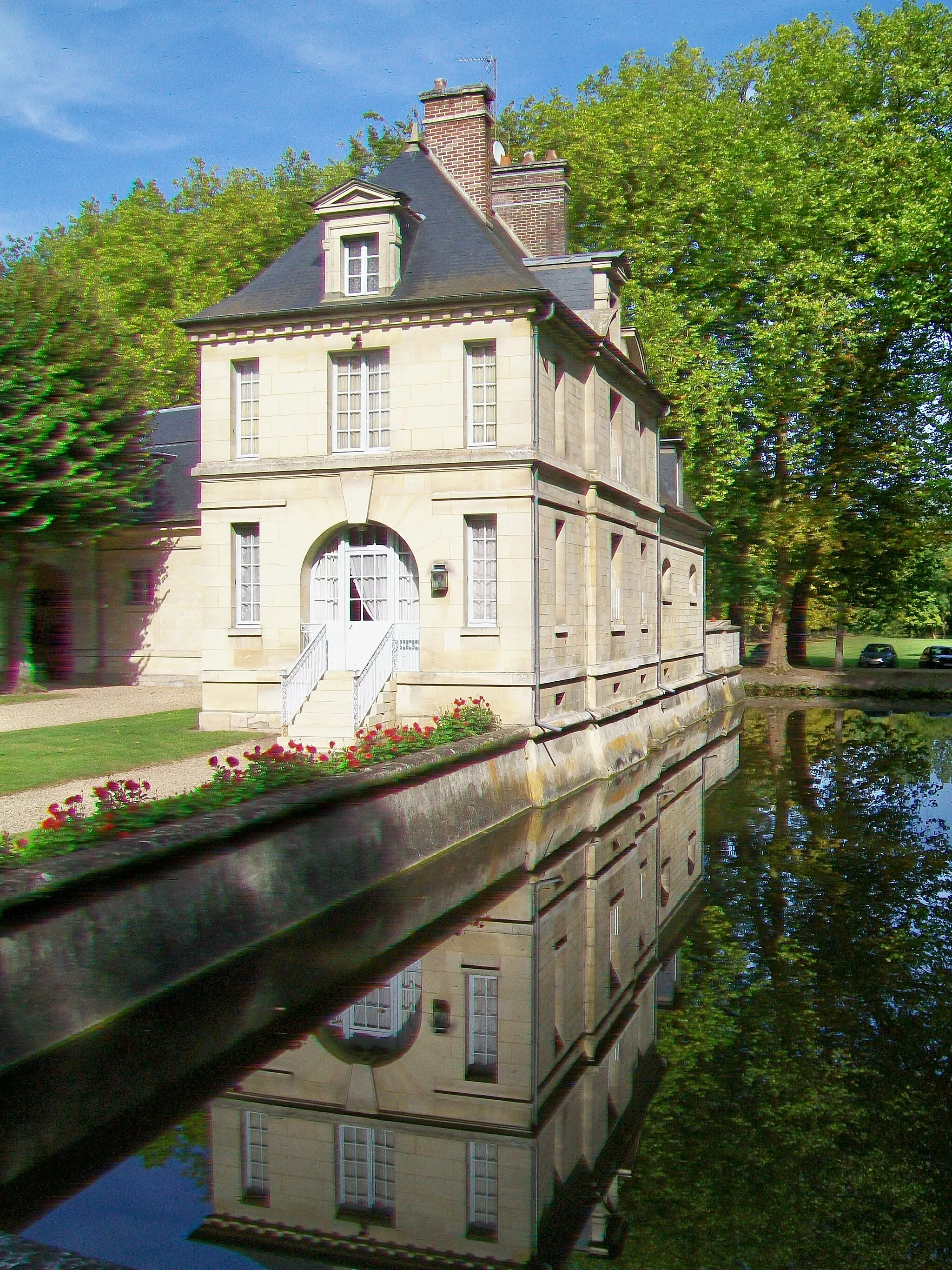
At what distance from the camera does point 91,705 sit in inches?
904

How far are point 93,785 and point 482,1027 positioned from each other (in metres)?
7.17

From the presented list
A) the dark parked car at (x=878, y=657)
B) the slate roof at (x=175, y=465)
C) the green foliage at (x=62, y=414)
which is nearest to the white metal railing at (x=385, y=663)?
the green foliage at (x=62, y=414)

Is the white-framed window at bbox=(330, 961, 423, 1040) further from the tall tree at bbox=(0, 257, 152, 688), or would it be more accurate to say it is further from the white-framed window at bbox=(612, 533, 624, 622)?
the tall tree at bbox=(0, 257, 152, 688)

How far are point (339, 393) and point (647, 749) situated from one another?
32.2 feet

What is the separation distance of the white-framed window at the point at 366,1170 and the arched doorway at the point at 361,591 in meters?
12.3

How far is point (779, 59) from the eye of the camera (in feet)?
116

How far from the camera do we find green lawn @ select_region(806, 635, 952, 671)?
174 ft

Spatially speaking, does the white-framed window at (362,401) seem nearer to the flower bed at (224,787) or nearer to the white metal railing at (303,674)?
the white metal railing at (303,674)

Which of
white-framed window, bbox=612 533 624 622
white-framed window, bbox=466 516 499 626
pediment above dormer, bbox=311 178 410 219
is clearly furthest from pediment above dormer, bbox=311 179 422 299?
white-framed window, bbox=612 533 624 622

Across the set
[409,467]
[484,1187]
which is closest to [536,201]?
[409,467]

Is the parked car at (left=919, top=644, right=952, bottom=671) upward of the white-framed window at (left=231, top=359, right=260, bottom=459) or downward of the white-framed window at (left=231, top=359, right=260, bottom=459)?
downward

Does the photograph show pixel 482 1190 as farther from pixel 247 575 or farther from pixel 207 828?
pixel 247 575

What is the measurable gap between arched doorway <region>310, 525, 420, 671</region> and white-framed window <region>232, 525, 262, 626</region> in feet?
3.61

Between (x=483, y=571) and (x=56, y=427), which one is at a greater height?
(x=56, y=427)
